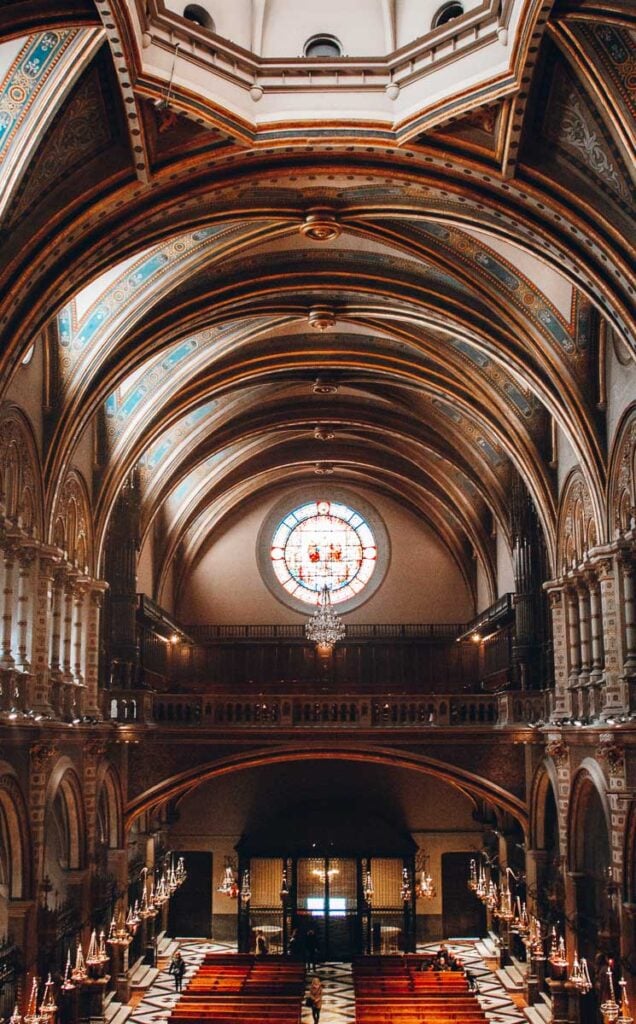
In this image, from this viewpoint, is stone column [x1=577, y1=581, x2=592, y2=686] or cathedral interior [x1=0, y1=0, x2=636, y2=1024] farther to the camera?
stone column [x1=577, y1=581, x2=592, y2=686]

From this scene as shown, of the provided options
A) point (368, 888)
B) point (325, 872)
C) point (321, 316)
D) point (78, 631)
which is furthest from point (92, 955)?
point (321, 316)

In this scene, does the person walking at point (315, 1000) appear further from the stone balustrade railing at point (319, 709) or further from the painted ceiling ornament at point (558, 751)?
the painted ceiling ornament at point (558, 751)

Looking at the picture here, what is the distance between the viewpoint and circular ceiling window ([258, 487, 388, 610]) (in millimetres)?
40781

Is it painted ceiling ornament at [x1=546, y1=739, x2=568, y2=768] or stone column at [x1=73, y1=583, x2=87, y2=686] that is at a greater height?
stone column at [x1=73, y1=583, x2=87, y2=686]

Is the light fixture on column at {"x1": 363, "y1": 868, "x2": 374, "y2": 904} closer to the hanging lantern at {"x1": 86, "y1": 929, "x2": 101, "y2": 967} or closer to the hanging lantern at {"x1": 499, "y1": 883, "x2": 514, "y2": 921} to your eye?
the hanging lantern at {"x1": 499, "y1": 883, "x2": 514, "y2": 921}

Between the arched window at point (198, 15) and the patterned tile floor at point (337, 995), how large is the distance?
19.7 metres

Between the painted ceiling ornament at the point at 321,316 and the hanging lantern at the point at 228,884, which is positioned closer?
the painted ceiling ornament at the point at 321,316

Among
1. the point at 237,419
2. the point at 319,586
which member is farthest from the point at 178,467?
the point at 319,586

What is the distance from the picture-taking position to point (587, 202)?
54.2 ft

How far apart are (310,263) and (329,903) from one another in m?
19.7

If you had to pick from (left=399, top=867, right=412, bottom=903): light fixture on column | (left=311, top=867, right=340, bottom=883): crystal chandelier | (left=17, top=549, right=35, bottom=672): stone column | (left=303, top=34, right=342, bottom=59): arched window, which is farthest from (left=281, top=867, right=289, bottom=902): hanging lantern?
(left=303, top=34, right=342, bottom=59): arched window

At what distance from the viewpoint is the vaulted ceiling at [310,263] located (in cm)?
1522

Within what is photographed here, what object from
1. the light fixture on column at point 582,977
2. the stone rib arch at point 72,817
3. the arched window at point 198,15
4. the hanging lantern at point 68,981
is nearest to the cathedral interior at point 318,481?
the arched window at point 198,15

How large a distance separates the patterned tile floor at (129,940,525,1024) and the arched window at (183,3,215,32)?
1966 cm
